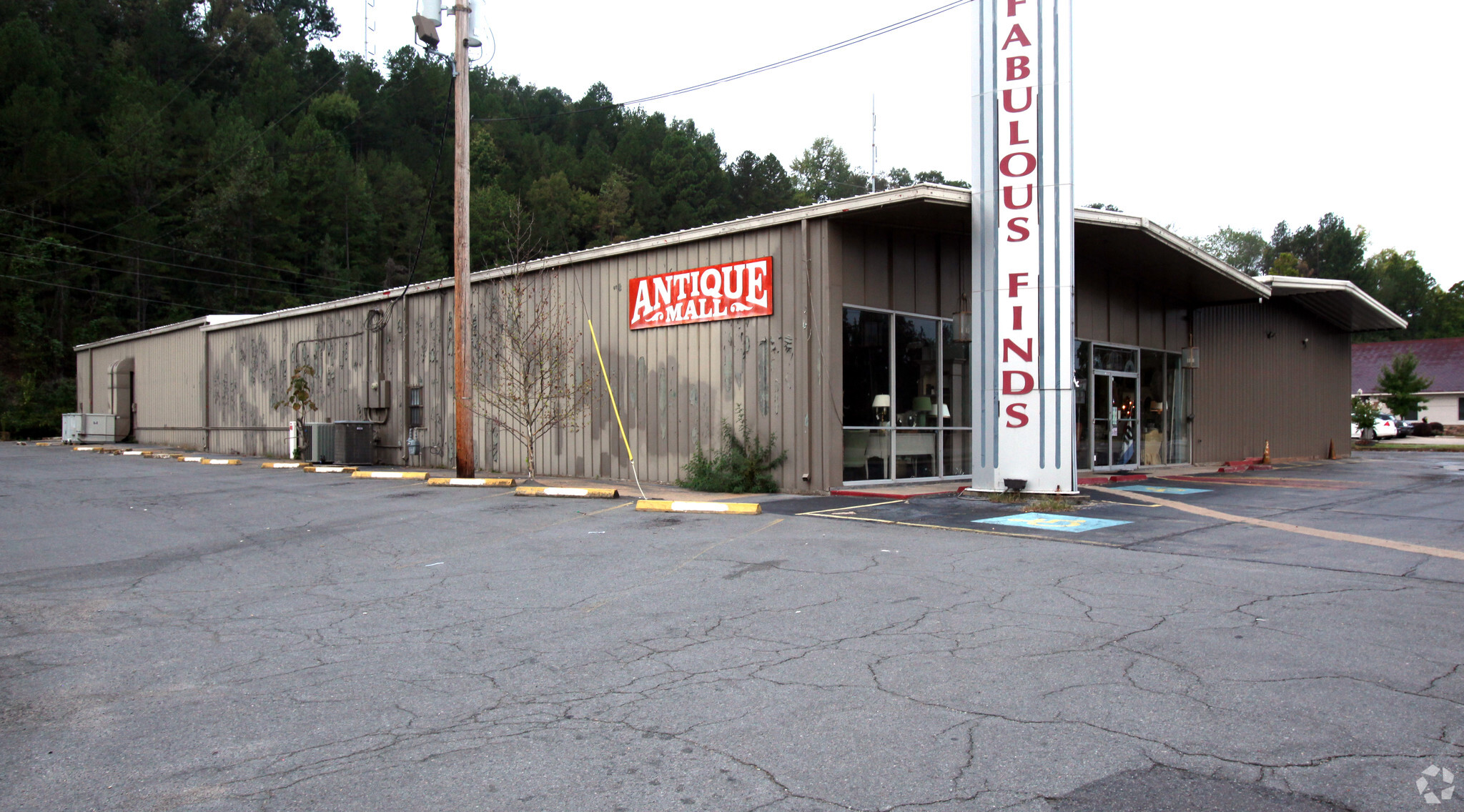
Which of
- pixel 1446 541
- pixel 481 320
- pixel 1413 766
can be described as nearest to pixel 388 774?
pixel 1413 766

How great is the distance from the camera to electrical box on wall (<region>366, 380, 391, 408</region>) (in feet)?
73.3

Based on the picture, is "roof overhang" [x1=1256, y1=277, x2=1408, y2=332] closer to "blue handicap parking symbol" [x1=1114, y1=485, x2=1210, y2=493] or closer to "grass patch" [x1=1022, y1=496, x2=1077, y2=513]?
"blue handicap parking symbol" [x1=1114, y1=485, x2=1210, y2=493]

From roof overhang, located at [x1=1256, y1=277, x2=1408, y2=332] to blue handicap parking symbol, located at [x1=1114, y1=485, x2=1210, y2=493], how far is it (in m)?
8.30

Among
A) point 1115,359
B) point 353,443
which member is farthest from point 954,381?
point 353,443

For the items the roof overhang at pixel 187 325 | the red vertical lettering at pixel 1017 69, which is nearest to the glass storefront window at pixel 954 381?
the red vertical lettering at pixel 1017 69

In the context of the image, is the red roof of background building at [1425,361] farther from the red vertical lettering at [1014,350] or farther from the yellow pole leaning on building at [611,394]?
the yellow pole leaning on building at [611,394]

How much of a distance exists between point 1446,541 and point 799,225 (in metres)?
9.09

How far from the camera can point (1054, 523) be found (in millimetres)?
10648

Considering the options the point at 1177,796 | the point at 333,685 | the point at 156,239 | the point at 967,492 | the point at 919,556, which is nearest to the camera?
the point at 1177,796

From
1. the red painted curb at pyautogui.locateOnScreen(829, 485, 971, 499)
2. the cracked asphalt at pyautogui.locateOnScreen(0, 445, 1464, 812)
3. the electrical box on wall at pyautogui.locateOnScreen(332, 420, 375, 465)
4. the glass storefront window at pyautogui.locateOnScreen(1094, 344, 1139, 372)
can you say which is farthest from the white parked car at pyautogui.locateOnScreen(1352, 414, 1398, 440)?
the electrical box on wall at pyautogui.locateOnScreen(332, 420, 375, 465)

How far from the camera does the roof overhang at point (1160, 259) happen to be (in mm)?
15352

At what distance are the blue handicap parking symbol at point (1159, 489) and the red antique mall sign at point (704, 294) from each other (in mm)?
7013

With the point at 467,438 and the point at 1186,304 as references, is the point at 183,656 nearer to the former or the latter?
the point at 467,438

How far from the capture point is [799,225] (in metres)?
14.1
